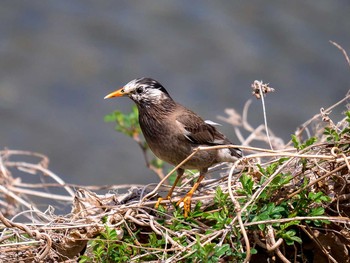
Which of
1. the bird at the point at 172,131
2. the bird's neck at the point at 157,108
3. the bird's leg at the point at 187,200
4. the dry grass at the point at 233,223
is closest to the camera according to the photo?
the dry grass at the point at 233,223

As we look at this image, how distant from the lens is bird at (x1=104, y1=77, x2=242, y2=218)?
4.98 m

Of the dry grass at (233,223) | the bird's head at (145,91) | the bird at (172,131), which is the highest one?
the bird's head at (145,91)

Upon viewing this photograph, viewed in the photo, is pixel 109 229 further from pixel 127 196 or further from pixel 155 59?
pixel 155 59

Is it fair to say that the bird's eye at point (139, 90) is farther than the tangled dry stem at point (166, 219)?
Yes

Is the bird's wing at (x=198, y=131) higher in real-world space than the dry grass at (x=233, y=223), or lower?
higher

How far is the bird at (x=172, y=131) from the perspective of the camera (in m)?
4.98

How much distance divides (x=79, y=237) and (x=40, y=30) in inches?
256

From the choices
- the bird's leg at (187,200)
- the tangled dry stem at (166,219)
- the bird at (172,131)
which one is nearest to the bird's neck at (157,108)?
the bird at (172,131)

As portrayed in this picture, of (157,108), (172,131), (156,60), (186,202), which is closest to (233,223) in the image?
(186,202)

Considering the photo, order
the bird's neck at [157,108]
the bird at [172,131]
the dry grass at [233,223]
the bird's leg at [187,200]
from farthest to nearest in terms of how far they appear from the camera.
→ the bird's neck at [157,108]
the bird at [172,131]
the bird's leg at [187,200]
the dry grass at [233,223]

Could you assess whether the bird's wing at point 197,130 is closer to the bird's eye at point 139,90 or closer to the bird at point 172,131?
the bird at point 172,131

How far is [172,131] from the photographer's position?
16.5 feet

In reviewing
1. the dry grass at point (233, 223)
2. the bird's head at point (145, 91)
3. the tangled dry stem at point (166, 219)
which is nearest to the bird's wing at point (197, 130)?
the bird's head at point (145, 91)

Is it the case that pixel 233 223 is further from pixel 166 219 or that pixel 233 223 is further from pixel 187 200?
pixel 187 200
